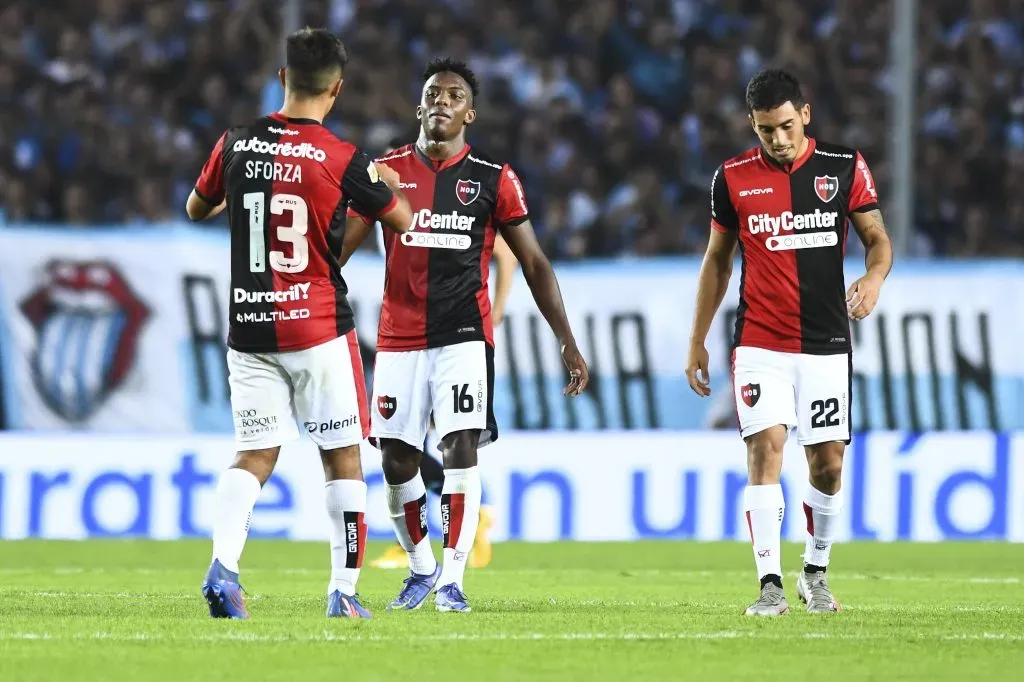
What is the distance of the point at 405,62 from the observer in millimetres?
18125

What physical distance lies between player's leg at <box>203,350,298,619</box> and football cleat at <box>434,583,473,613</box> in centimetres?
88

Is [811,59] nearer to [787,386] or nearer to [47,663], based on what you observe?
[787,386]

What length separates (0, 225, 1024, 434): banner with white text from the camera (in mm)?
12820

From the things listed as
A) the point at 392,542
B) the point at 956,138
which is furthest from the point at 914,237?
the point at 392,542

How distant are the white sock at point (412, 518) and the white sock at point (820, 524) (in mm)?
1574

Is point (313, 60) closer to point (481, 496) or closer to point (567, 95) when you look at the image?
point (481, 496)

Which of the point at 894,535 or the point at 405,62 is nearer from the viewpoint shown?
the point at 894,535

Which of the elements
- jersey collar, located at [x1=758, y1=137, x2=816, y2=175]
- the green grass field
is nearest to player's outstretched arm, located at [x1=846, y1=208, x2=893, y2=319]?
jersey collar, located at [x1=758, y1=137, x2=816, y2=175]

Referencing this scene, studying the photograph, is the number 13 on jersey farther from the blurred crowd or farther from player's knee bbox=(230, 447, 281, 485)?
the blurred crowd

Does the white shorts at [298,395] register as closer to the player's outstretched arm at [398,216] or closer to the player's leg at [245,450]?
the player's leg at [245,450]

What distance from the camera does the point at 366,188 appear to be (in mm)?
6547

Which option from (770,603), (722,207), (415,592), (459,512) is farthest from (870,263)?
(415,592)

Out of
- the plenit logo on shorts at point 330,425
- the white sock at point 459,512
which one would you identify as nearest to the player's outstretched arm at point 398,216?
the plenit logo on shorts at point 330,425

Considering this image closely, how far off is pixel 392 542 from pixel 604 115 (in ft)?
20.7
